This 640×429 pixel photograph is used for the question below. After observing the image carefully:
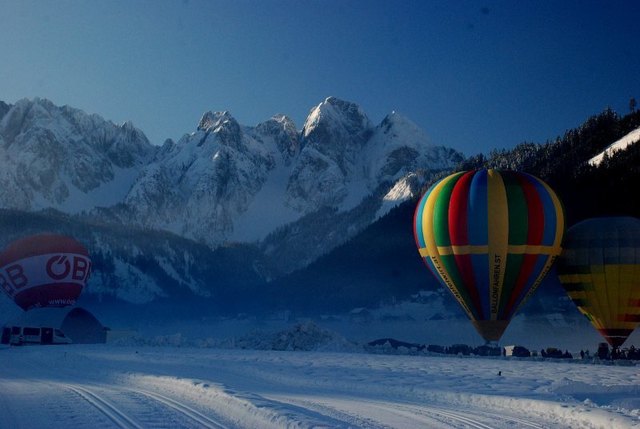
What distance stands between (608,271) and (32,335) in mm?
48084

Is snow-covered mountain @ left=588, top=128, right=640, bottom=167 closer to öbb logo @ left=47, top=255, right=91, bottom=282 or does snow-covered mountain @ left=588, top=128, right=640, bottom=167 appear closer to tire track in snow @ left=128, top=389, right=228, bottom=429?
öbb logo @ left=47, top=255, right=91, bottom=282

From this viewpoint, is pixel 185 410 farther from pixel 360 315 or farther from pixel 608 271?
pixel 360 315

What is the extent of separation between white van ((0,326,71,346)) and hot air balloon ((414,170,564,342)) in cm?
3954

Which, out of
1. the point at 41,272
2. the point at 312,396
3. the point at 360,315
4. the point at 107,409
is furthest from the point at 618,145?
the point at 107,409

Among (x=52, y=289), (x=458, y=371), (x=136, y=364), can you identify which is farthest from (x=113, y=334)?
(x=458, y=371)

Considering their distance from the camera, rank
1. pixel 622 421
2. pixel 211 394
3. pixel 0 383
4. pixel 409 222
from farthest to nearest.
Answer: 1. pixel 409 222
2. pixel 0 383
3. pixel 211 394
4. pixel 622 421

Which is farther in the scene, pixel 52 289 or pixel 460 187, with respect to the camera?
pixel 52 289

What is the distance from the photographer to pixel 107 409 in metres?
18.9

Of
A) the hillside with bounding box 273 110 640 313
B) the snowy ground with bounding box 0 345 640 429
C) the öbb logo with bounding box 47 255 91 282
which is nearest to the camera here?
the snowy ground with bounding box 0 345 640 429

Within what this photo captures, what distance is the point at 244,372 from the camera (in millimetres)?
31781

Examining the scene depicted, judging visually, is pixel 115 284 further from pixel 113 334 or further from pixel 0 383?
pixel 0 383

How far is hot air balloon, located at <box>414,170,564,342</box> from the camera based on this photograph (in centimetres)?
3962

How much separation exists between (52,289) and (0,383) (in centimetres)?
4102

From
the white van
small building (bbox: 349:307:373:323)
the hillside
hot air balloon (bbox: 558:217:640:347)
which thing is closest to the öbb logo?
the white van
